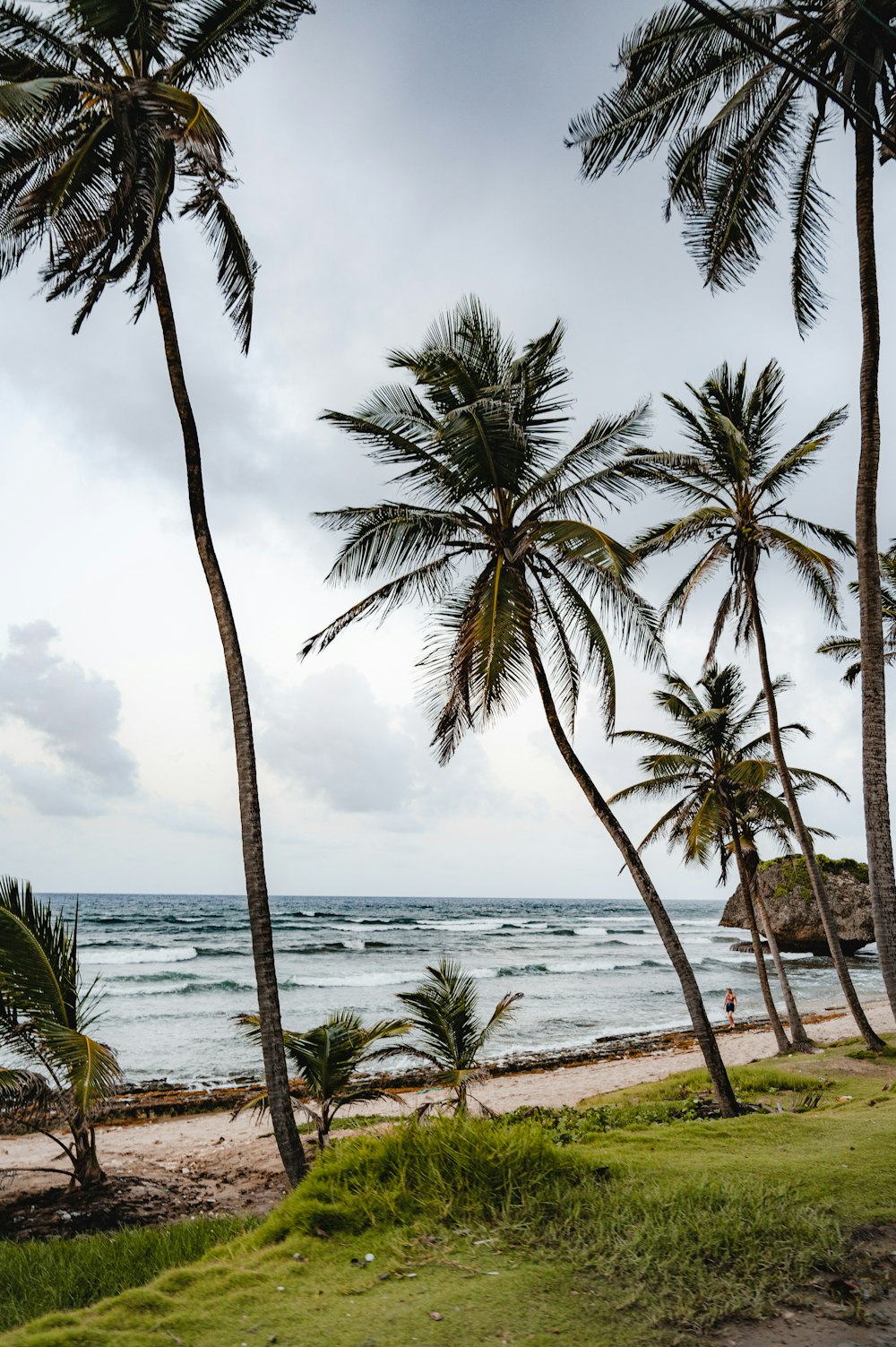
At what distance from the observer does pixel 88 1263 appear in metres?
5.59

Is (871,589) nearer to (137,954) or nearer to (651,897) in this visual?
(651,897)

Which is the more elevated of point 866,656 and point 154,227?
point 154,227

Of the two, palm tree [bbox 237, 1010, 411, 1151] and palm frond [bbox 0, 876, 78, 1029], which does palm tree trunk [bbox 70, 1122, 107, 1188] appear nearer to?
palm frond [bbox 0, 876, 78, 1029]

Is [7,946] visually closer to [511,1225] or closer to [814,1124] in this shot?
[511,1225]

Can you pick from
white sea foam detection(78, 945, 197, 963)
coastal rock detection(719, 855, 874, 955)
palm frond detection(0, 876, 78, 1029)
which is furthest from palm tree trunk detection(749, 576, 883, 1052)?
white sea foam detection(78, 945, 197, 963)

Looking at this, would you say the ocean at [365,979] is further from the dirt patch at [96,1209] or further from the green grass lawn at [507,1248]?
the green grass lawn at [507,1248]

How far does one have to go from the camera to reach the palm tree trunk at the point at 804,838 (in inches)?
509

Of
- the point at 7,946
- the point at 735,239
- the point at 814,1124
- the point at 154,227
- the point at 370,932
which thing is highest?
Answer: the point at 735,239

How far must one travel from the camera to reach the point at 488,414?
8.10m

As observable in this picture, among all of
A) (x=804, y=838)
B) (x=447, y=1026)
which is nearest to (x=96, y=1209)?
(x=447, y=1026)

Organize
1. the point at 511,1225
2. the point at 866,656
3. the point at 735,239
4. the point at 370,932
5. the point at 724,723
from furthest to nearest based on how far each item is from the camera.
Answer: the point at 370,932
the point at 724,723
the point at 735,239
the point at 866,656
the point at 511,1225

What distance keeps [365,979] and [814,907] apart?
1966 centimetres

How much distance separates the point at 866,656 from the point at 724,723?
8369 mm

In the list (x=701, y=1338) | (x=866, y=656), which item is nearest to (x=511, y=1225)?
(x=701, y=1338)
